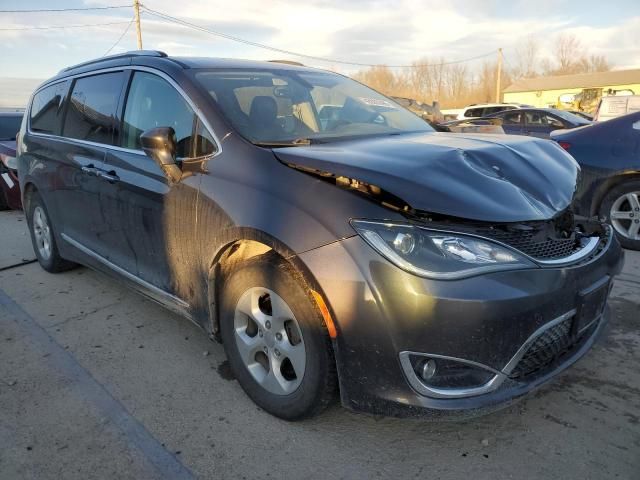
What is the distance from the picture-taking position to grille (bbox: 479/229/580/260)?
6.82 ft

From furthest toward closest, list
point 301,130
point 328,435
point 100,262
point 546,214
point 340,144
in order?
point 100,262
point 301,130
point 340,144
point 328,435
point 546,214

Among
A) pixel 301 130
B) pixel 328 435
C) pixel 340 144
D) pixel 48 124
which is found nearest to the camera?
pixel 328 435

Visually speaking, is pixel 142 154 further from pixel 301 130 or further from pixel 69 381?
pixel 69 381

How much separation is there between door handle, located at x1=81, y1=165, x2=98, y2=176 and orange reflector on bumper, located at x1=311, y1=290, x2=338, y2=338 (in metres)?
2.11

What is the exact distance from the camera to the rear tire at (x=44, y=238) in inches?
181

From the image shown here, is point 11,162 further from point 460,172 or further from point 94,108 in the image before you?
point 460,172

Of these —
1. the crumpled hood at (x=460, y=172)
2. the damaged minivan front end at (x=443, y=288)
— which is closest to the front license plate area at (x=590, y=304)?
the damaged minivan front end at (x=443, y=288)

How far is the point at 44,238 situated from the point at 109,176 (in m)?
1.98

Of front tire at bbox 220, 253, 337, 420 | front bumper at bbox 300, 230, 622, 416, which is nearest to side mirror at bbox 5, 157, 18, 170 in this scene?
front tire at bbox 220, 253, 337, 420

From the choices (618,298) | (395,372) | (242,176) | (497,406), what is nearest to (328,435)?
(395,372)

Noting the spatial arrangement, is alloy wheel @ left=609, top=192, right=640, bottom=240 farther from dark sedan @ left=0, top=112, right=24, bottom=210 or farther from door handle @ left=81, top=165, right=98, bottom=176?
dark sedan @ left=0, top=112, right=24, bottom=210

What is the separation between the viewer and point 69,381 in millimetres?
2967

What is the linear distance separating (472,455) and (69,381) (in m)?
2.24

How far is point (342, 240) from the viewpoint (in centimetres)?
203
